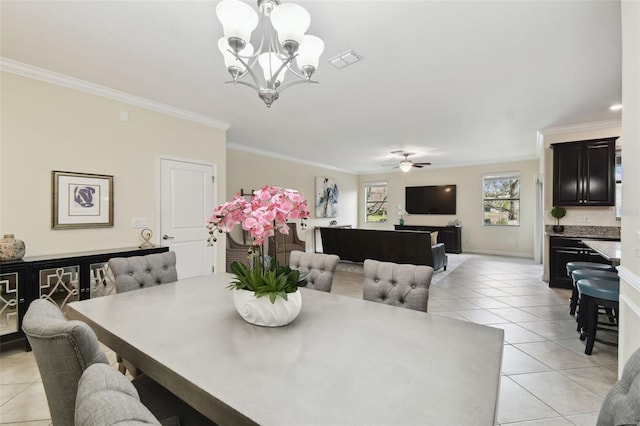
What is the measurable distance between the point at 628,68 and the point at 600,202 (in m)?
3.98

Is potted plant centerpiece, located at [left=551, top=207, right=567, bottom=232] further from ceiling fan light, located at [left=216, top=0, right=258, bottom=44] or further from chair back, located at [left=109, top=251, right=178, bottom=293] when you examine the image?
chair back, located at [left=109, top=251, right=178, bottom=293]

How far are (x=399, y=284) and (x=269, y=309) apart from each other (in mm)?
876

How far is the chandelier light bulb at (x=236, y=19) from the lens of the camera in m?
1.65

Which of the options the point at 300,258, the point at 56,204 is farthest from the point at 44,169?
the point at 300,258

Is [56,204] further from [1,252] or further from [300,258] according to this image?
[300,258]

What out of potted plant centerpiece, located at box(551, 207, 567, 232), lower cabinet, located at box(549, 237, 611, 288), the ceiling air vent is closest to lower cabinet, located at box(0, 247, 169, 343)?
the ceiling air vent

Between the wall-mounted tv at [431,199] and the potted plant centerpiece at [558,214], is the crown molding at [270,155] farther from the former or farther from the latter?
the potted plant centerpiece at [558,214]

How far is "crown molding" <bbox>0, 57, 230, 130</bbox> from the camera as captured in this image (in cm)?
287

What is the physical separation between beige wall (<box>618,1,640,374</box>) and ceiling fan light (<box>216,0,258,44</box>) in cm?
197

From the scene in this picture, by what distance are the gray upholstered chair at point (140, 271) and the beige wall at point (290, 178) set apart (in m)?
3.91

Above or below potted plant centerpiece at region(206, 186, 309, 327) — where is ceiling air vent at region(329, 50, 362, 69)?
above

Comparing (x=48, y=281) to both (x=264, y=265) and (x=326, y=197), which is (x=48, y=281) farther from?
(x=326, y=197)

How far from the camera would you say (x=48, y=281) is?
2.79m

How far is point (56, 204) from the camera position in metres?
3.11
